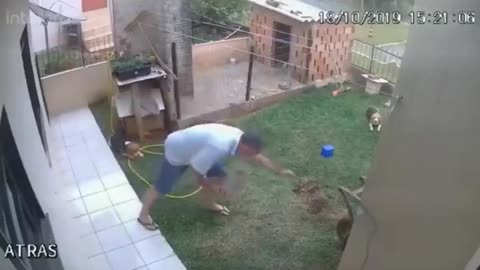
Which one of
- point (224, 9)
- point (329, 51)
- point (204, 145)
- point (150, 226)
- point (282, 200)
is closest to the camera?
point (204, 145)

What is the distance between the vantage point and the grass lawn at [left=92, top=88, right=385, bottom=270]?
1.87 meters

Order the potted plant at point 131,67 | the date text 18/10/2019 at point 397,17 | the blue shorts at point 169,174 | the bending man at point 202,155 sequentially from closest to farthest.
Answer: the date text 18/10/2019 at point 397,17 < the bending man at point 202,155 < the blue shorts at point 169,174 < the potted plant at point 131,67

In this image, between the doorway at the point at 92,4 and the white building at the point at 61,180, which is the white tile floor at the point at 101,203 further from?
the doorway at the point at 92,4

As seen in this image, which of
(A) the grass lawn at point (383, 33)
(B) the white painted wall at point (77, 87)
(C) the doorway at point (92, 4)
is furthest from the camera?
(B) the white painted wall at point (77, 87)

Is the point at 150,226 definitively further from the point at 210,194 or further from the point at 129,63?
the point at 129,63

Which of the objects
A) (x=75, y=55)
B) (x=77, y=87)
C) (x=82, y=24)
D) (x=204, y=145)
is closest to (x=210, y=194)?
(x=204, y=145)

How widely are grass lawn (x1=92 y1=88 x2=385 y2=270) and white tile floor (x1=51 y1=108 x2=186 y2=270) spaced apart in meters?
0.07

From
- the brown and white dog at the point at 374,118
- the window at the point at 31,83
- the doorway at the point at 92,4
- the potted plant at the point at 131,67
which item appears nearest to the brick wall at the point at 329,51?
the brown and white dog at the point at 374,118

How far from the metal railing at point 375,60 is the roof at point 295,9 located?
0.76ft

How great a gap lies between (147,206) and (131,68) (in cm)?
93

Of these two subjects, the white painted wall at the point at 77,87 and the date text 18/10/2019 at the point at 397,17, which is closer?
the date text 18/10/2019 at the point at 397,17

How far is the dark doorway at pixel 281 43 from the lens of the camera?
2.25m

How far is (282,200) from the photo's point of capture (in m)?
Answer: 2.18

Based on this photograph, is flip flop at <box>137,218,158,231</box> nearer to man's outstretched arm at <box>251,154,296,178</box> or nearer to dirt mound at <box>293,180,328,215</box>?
man's outstretched arm at <box>251,154,296,178</box>
